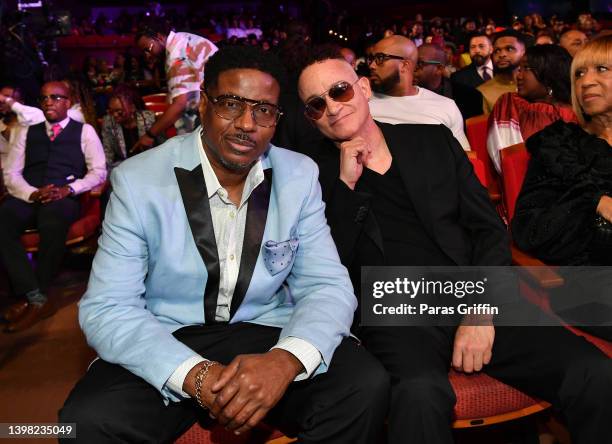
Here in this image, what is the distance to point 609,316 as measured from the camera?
2068 mm

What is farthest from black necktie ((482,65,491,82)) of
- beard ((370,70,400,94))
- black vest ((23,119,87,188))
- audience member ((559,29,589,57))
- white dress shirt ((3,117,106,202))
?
black vest ((23,119,87,188))

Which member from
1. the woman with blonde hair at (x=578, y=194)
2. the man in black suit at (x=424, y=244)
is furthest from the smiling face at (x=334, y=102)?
the woman with blonde hair at (x=578, y=194)

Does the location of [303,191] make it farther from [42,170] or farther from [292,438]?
[42,170]

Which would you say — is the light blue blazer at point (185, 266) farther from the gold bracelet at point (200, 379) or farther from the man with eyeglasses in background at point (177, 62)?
the man with eyeglasses in background at point (177, 62)

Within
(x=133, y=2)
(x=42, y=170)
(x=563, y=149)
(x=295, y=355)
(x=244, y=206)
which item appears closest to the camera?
(x=295, y=355)

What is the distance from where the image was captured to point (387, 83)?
391 centimetres

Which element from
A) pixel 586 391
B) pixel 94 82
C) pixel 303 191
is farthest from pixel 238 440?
pixel 94 82

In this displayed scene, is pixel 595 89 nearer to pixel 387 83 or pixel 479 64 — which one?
pixel 387 83

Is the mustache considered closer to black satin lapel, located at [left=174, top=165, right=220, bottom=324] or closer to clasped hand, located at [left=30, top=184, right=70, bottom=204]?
black satin lapel, located at [left=174, top=165, right=220, bottom=324]

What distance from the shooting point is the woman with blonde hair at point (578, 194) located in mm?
2150

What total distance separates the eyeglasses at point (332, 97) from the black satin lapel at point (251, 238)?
50 centimetres

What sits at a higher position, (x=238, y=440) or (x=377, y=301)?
(x=377, y=301)

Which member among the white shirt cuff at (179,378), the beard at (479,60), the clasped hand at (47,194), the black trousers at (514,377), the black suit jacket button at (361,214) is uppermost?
the beard at (479,60)

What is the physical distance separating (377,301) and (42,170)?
321 centimetres
